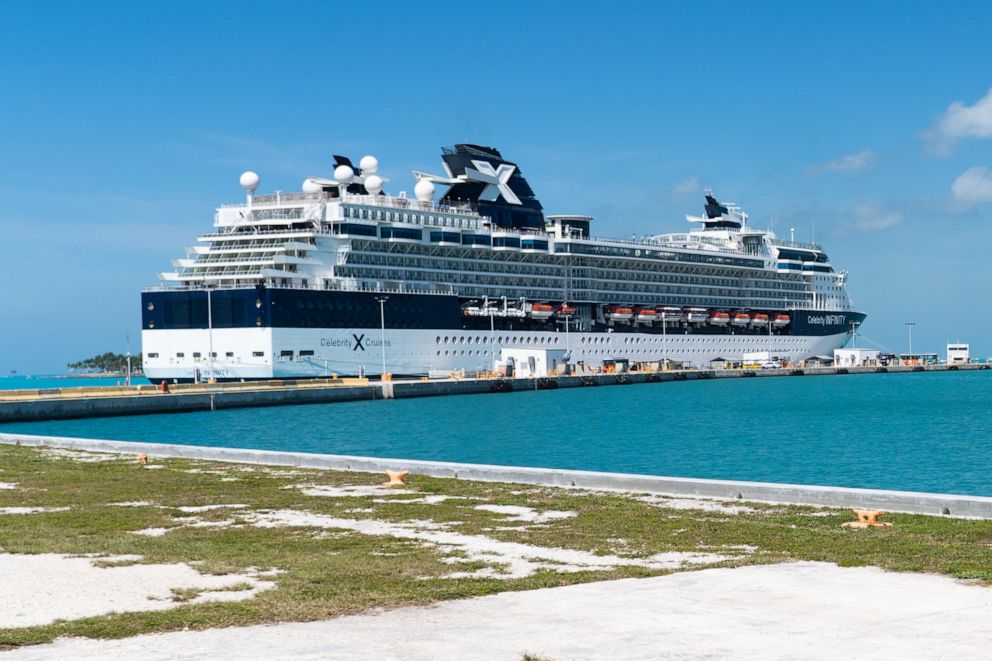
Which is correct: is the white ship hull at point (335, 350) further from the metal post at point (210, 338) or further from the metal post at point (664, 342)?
the metal post at point (664, 342)

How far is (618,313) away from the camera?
321 feet

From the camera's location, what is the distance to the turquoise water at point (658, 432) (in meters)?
30.5

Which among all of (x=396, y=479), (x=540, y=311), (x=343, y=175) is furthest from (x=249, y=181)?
(x=396, y=479)

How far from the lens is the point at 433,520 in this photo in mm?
15500

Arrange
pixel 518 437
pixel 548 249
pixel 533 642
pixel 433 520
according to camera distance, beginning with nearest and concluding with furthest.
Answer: pixel 533 642
pixel 433 520
pixel 518 437
pixel 548 249

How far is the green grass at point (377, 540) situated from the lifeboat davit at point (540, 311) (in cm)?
6929

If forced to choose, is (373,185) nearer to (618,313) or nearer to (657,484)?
(618,313)

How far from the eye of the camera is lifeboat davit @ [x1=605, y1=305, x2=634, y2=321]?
320 ft

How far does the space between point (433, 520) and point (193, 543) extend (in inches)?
128

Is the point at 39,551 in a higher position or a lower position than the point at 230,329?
lower

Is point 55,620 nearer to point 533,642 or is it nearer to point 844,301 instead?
point 533,642

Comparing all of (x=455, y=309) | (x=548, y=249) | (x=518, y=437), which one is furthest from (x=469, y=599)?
(x=548, y=249)

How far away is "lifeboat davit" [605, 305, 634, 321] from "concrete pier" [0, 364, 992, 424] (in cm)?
1229

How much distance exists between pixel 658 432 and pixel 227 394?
2792 cm
